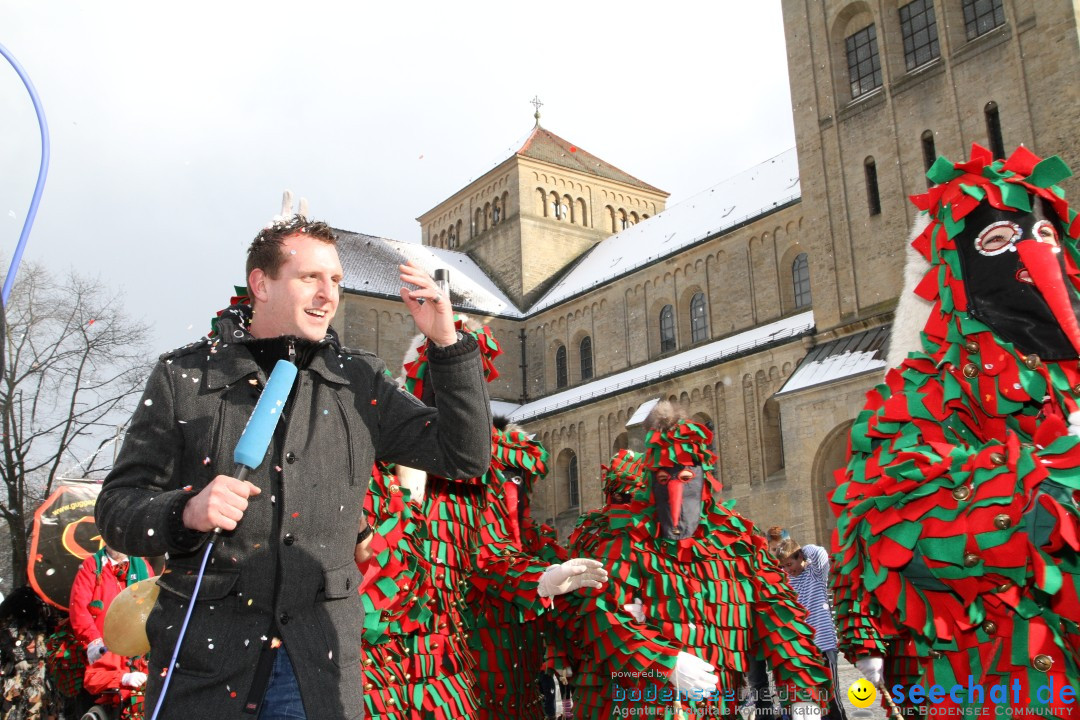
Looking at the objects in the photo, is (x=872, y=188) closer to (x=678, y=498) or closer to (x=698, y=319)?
(x=698, y=319)

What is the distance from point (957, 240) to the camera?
2.79m

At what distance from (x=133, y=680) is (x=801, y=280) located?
88.1 ft

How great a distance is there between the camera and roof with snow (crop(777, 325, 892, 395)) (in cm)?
2227

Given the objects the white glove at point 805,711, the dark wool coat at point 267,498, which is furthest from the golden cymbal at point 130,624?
the white glove at point 805,711

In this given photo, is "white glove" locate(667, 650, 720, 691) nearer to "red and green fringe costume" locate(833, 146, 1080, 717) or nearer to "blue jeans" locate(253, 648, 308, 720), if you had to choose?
"red and green fringe costume" locate(833, 146, 1080, 717)

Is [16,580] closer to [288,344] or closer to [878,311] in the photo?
[288,344]

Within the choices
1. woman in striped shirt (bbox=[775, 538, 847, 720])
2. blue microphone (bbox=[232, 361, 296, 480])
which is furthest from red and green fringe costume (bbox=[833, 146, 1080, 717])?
woman in striped shirt (bbox=[775, 538, 847, 720])

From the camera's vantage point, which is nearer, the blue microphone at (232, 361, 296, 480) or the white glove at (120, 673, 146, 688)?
the blue microphone at (232, 361, 296, 480)

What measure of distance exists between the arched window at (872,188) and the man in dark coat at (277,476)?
2352 centimetres

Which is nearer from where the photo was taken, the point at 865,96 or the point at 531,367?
the point at 865,96

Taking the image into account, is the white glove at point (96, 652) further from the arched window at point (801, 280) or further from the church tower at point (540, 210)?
the church tower at point (540, 210)

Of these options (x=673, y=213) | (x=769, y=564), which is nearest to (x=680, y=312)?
(x=673, y=213)

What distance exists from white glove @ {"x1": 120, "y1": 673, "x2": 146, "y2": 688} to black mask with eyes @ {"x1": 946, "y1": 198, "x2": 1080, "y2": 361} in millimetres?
4933

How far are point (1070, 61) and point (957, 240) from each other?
21.5 metres
